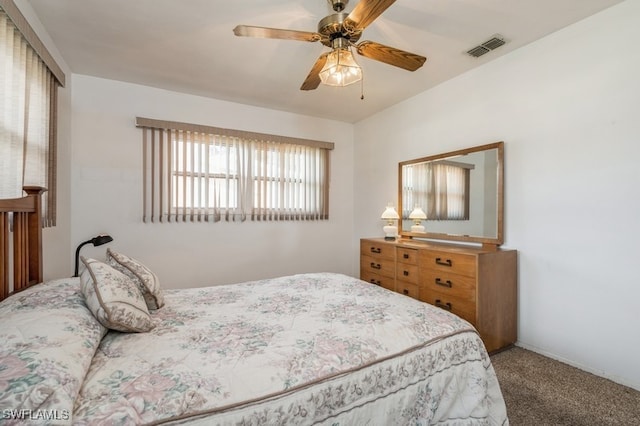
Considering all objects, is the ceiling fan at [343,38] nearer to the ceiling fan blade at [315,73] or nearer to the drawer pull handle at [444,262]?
the ceiling fan blade at [315,73]

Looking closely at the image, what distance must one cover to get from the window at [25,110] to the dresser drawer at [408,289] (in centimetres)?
300

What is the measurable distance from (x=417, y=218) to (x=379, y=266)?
2.32 feet

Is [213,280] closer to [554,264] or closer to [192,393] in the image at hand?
[192,393]

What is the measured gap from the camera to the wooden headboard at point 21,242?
1.37 meters

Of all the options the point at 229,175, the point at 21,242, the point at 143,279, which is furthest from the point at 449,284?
the point at 21,242

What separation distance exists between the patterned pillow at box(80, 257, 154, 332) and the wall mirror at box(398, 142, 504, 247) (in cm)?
269

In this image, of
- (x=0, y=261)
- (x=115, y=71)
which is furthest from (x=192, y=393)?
(x=115, y=71)

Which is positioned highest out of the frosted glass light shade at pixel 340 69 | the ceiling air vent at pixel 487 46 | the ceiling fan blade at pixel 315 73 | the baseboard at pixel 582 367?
the ceiling air vent at pixel 487 46

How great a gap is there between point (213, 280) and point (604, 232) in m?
3.62

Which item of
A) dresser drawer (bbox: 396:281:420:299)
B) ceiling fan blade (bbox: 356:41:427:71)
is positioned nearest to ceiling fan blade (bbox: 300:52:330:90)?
ceiling fan blade (bbox: 356:41:427:71)

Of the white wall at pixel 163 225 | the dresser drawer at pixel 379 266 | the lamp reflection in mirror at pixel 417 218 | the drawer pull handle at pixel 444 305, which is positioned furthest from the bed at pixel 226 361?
the lamp reflection in mirror at pixel 417 218

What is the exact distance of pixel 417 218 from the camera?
3387 mm

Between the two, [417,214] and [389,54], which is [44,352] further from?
[417,214]

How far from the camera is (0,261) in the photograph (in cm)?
132
